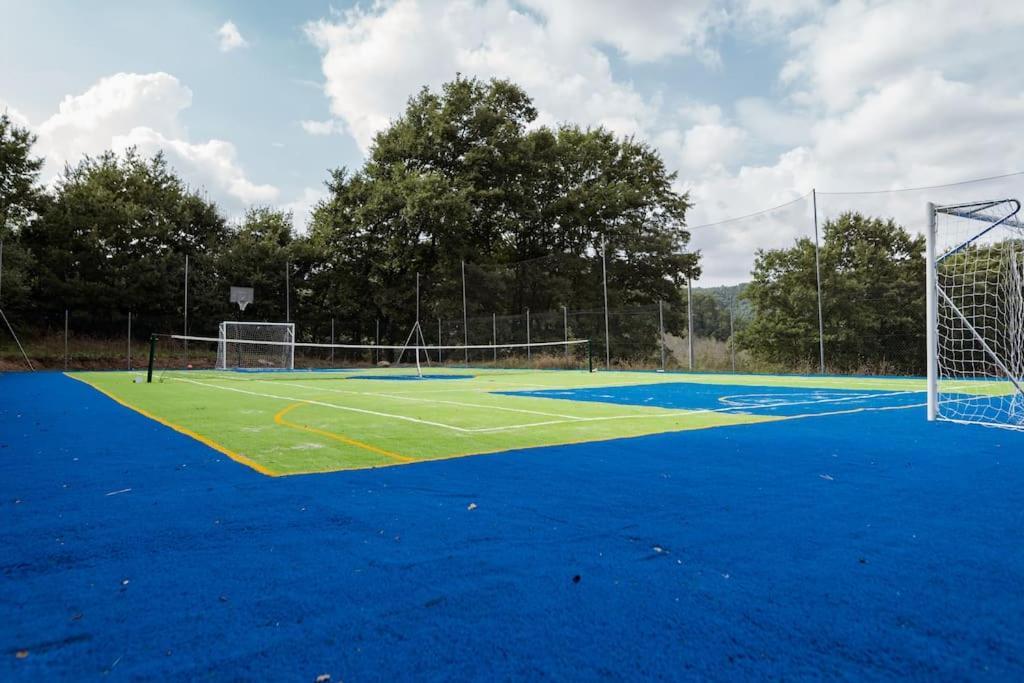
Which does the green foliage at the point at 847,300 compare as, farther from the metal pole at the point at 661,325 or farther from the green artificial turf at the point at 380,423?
the green artificial turf at the point at 380,423

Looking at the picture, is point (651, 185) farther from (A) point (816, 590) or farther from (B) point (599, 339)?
(A) point (816, 590)

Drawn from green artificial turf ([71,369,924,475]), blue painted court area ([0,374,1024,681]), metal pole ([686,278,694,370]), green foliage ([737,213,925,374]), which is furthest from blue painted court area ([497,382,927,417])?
metal pole ([686,278,694,370])

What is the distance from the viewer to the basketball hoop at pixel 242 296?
26812mm

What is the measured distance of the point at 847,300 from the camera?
1659 cm

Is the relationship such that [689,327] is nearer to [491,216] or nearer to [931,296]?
[931,296]

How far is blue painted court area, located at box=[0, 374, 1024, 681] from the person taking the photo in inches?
62.6

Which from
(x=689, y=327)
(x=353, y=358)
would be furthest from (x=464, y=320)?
(x=689, y=327)

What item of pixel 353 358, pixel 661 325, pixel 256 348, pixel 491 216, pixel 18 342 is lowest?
pixel 353 358

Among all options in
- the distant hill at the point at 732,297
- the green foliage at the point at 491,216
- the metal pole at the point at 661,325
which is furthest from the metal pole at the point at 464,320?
the distant hill at the point at 732,297

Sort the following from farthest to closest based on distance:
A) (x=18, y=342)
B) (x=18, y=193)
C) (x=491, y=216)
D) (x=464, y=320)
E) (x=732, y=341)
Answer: (x=491, y=216)
(x=464, y=320)
(x=18, y=193)
(x=18, y=342)
(x=732, y=341)

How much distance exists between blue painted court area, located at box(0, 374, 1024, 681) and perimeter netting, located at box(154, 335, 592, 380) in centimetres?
1692

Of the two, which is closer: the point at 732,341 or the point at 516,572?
the point at 516,572

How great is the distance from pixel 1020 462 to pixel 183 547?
5.16 m

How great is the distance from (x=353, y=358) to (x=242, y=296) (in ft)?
18.2
